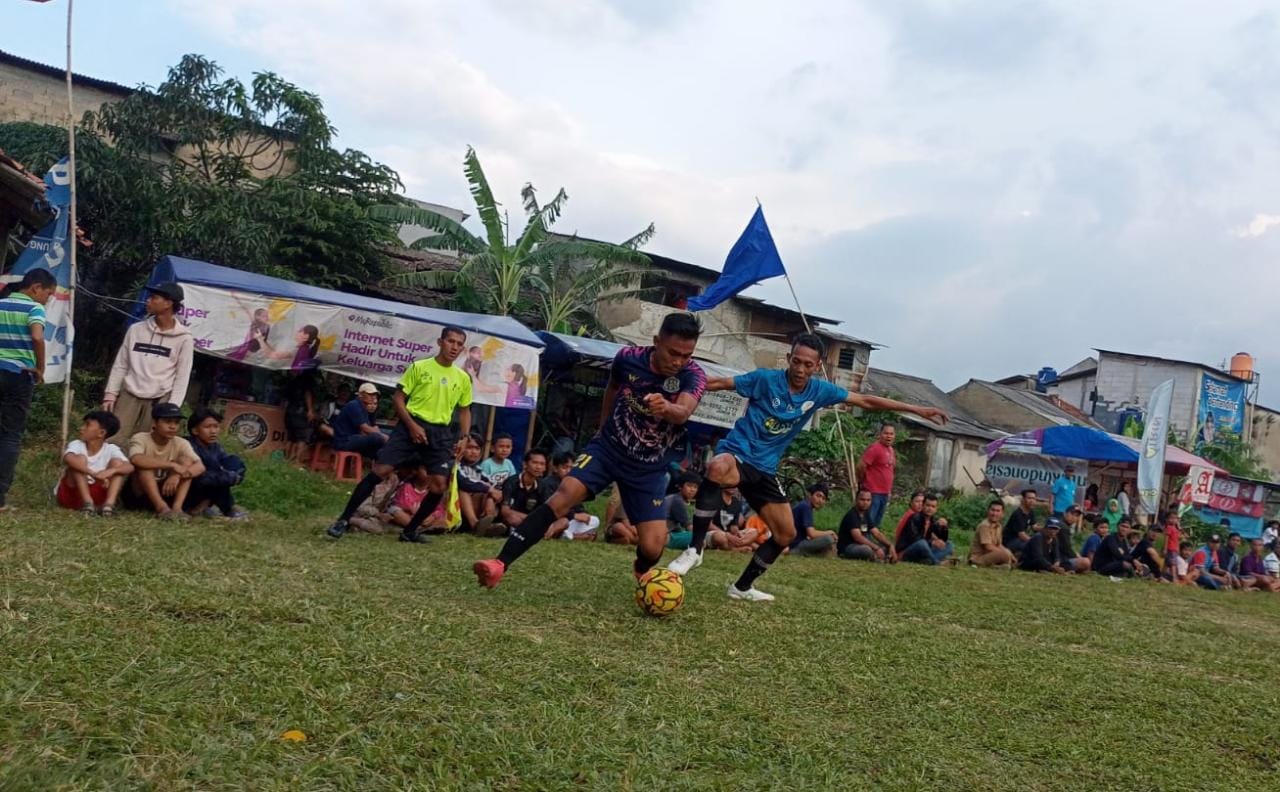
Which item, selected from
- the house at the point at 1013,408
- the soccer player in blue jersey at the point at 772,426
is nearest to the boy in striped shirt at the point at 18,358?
the soccer player in blue jersey at the point at 772,426

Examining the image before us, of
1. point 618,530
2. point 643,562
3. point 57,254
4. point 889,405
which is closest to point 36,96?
point 57,254

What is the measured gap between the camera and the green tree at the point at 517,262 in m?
20.0

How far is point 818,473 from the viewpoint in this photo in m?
23.7

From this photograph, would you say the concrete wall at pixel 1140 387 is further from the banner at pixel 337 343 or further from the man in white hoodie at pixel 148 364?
the man in white hoodie at pixel 148 364

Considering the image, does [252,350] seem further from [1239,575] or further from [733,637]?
[1239,575]

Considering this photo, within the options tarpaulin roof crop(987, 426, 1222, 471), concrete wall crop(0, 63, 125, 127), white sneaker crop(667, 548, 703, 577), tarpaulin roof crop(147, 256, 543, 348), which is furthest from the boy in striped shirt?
tarpaulin roof crop(987, 426, 1222, 471)

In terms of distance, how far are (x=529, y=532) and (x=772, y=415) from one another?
1.89 meters

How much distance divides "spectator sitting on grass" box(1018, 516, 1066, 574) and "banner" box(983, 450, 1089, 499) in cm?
1163

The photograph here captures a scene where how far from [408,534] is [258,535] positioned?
1.27 m

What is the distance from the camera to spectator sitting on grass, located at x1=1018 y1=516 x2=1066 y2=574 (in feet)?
48.3

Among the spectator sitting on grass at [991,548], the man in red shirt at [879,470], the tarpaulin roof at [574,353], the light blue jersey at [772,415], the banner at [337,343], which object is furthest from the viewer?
the tarpaulin roof at [574,353]

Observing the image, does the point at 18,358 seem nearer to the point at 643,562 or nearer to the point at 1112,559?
the point at 643,562

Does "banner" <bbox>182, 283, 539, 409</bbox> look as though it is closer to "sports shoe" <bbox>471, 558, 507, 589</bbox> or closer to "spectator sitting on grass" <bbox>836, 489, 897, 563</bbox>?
"spectator sitting on grass" <bbox>836, 489, 897, 563</bbox>

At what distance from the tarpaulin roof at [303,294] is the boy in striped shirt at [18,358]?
5.64 meters
